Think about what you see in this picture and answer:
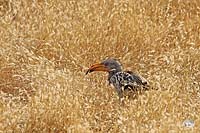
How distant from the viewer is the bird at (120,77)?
621 centimetres

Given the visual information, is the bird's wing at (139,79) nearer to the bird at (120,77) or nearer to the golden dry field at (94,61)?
the bird at (120,77)

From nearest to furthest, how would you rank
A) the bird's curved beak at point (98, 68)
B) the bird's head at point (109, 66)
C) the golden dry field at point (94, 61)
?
the golden dry field at point (94, 61) < the bird's curved beak at point (98, 68) < the bird's head at point (109, 66)

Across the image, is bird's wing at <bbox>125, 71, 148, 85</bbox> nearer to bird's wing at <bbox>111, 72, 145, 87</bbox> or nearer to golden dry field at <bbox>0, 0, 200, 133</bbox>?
bird's wing at <bbox>111, 72, 145, 87</bbox>

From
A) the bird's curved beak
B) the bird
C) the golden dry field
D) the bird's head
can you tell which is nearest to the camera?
the golden dry field

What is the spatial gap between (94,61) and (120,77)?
23.2 inches

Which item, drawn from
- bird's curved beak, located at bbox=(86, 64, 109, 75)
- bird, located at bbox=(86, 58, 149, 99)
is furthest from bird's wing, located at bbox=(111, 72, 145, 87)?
bird's curved beak, located at bbox=(86, 64, 109, 75)

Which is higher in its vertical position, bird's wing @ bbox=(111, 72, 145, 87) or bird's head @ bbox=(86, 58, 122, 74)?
bird's head @ bbox=(86, 58, 122, 74)

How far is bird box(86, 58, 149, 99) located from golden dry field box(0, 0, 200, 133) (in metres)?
0.12

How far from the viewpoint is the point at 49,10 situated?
7.45 metres

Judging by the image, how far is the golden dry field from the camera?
18.1ft

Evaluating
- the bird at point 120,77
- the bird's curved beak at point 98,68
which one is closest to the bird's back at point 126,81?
the bird at point 120,77

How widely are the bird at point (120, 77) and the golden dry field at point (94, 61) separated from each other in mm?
116

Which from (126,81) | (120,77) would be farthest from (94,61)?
(126,81)

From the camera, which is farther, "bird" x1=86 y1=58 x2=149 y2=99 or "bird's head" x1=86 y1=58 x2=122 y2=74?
"bird's head" x1=86 y1=58 x2=122 y2=74
